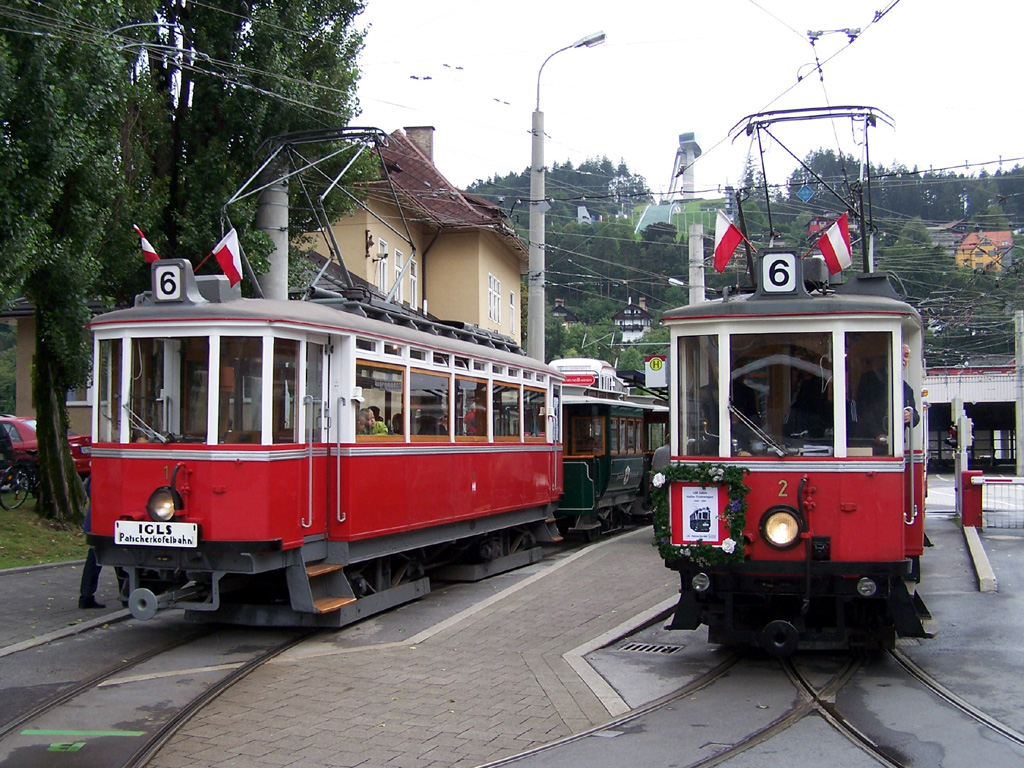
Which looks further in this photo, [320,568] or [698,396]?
[320,568]

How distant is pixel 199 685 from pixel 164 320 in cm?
325

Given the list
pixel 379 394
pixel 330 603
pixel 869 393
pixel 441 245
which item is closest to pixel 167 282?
pixel 379 394

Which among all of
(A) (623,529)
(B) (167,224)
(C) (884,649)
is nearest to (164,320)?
(C) (884,649)

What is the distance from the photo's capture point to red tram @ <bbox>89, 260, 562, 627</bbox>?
29.7 feet

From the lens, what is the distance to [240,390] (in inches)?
366

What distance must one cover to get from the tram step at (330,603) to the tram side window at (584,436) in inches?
364

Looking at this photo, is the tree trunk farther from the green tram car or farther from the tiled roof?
the tiled roof

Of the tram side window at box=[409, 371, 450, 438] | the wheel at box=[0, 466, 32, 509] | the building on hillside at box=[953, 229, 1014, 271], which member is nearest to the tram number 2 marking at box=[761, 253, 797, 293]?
the tram side window at box=[409, 371, 450, 438]

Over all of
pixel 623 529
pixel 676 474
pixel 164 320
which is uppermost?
pixel 164 320

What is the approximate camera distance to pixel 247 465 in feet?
29.8

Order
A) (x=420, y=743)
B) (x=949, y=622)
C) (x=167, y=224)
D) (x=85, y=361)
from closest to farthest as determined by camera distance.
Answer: (x=420, y=743) → (x=949, y=622) → (x=85, y=361) → (x=167, y=224)

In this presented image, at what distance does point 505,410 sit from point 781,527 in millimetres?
6677

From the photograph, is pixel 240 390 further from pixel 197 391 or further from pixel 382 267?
pixel 382 267

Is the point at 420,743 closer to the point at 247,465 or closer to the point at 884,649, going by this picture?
the point at 247,465
